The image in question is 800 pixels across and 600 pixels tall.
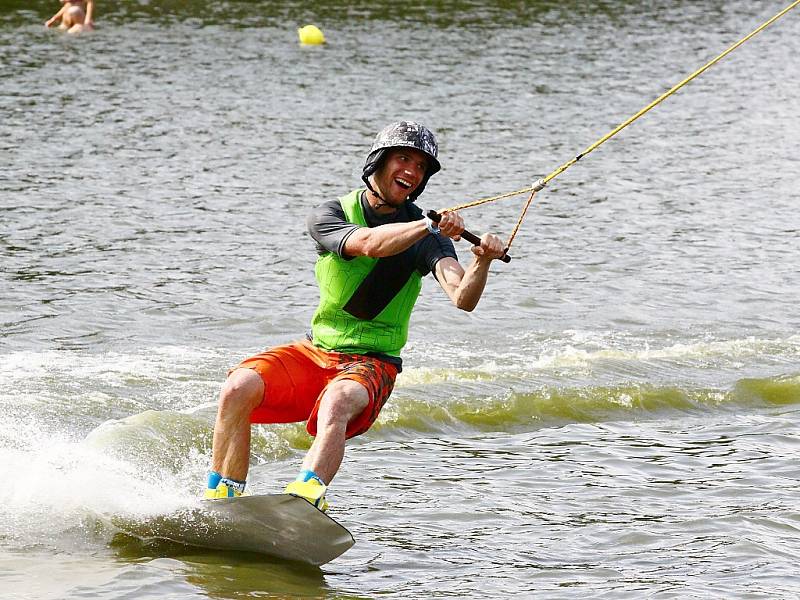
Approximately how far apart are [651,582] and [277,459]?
2969mm

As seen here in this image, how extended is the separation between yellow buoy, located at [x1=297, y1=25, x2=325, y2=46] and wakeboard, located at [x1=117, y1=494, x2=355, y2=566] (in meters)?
23.7

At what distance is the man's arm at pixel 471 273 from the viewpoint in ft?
22.4

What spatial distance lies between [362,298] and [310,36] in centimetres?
2337

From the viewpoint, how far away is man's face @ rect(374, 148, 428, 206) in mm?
7262

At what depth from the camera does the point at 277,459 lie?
9164 mm

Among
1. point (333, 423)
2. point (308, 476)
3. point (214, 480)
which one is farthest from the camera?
point (214, 480)

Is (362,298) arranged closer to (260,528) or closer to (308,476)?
(308,476)

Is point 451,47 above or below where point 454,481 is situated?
above

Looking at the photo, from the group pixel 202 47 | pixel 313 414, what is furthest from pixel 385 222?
pixel 202 47

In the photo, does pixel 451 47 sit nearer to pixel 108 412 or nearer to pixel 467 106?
pixel 467 106

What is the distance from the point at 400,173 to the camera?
7277 millimetres

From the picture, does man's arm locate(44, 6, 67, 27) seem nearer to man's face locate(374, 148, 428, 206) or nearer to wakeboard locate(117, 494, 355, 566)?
man's face locate(374, 148, 428, 206)

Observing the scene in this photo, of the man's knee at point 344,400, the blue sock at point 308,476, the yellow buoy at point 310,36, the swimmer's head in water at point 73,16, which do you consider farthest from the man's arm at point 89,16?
the blue sock at point 308,476

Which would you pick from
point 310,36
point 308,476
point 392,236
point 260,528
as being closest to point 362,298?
point 392,236
